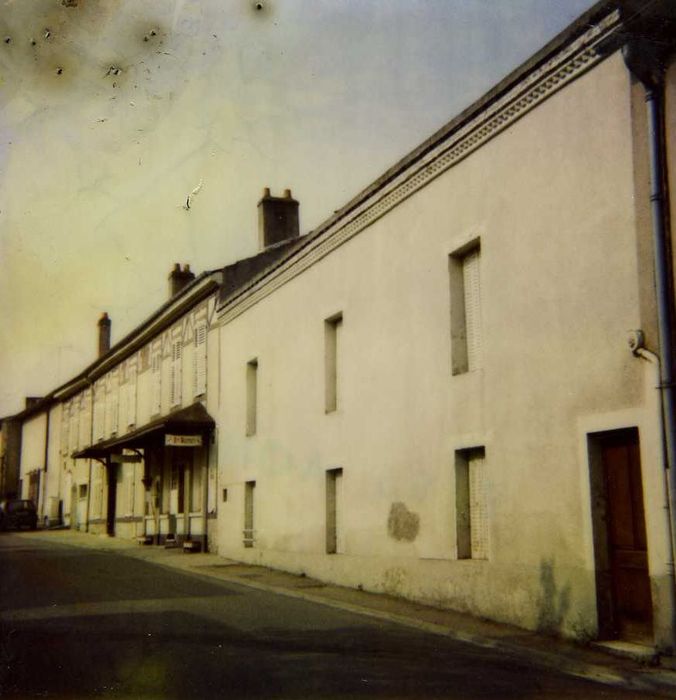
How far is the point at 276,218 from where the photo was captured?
2597 cm

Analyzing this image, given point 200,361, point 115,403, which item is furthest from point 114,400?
point 200,361

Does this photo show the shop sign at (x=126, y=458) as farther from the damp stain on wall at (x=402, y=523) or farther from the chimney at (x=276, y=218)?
the damp stain on wall at (x=402, y=523)

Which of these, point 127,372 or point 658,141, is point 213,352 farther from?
point 658,141

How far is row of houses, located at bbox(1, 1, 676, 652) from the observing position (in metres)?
8.70

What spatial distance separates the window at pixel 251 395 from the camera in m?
20.2

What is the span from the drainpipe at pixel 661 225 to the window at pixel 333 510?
7.93 m

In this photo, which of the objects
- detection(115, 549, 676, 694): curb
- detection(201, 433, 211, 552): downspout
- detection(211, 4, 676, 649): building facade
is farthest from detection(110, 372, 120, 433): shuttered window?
detection(115, 549, 676, 694): curb

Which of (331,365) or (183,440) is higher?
(331,365)

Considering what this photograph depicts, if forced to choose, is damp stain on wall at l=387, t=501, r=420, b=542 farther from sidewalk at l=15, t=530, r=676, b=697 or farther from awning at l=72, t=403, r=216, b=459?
awning at l=72, t=403, r=216, b=459

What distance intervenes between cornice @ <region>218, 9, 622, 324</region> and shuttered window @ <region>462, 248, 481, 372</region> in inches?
54.6

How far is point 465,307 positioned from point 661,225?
388 cm

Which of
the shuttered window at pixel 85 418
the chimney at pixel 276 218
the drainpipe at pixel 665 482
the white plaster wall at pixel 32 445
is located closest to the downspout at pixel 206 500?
the chimney at pixel 276 218

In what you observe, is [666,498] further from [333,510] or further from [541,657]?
[333,510]

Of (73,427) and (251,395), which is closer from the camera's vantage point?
(251,395)
